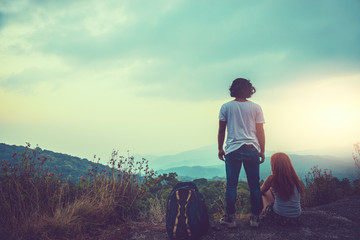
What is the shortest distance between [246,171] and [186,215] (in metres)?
1.08

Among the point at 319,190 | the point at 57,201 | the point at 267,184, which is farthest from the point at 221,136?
the point at 319,190

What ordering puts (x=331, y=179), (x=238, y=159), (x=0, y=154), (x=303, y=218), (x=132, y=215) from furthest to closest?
(x=0, y=154)
(x=331, y=179)
(x=132, y=215)
(x=303, y=218)
(x=238, y=159)

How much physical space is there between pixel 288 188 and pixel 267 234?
72cm

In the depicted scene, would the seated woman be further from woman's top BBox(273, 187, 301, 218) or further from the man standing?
the man standing

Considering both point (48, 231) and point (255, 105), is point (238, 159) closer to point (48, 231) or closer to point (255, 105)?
point (255, 105)

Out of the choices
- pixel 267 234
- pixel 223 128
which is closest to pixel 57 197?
pixel 223 128

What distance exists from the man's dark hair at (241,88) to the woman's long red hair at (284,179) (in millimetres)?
1101

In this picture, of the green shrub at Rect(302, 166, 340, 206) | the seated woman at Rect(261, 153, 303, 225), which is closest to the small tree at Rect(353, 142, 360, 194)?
the green shrub at Rect(302, 166, 340, 206)

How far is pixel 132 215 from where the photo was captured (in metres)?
4.15

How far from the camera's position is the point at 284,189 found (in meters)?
3.01

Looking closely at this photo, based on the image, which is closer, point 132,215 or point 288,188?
point 288,188

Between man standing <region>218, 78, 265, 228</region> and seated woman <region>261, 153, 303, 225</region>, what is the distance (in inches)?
11.2

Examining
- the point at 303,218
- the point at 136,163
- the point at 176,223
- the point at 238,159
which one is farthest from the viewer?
the point at 136,163

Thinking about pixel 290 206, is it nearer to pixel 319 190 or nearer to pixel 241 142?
pixel 241 142
